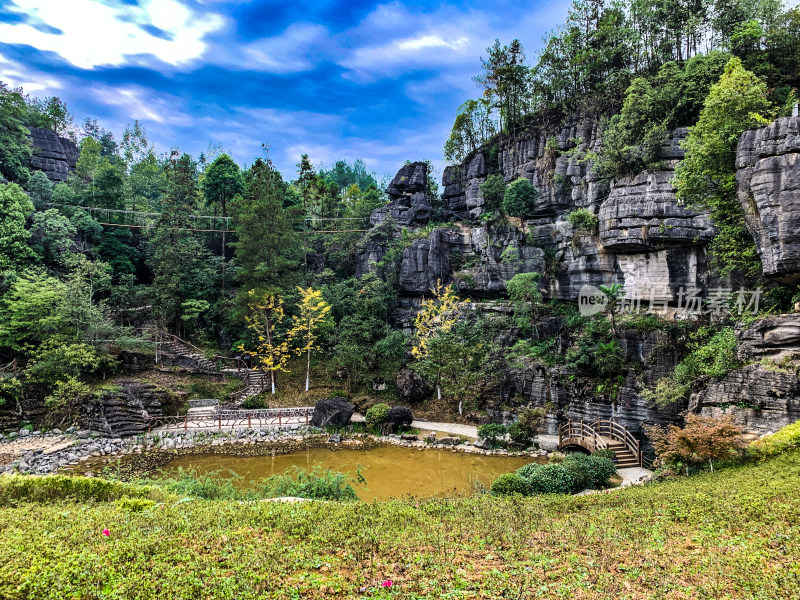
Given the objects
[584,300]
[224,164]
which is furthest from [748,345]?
[224,164]

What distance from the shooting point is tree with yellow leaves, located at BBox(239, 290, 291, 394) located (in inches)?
832

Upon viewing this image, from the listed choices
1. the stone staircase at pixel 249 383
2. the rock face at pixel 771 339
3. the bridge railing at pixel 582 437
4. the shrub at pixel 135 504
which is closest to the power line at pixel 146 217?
the stone staircase at pixel 249 383

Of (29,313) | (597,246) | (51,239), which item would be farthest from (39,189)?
(597,246)

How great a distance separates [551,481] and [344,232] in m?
23.2

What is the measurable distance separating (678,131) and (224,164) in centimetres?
2901

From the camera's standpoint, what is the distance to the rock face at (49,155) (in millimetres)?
28594

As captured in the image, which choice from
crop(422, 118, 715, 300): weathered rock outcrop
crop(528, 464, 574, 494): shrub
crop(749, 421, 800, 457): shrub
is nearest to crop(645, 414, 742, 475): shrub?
crop(749, 421, 800, 457): shrub

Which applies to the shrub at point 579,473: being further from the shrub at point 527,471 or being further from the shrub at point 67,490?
the shrub at point 67,490

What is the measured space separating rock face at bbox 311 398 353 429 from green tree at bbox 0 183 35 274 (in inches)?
639

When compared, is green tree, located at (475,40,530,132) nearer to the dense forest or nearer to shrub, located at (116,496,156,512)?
the dense forest

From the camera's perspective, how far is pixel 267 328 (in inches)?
843

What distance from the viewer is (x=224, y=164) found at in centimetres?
3064

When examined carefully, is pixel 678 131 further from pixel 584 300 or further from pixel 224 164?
pixel 224 164

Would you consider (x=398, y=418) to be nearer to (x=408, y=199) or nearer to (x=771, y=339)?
(x=771, y=339)
